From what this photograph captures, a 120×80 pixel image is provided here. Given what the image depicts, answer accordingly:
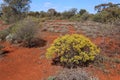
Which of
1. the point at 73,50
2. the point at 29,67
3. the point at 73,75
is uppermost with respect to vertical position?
the point at 73,50

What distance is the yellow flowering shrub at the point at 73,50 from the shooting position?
13.4 meters

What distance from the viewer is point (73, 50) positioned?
44.8ft

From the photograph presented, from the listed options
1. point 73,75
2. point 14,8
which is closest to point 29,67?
point 73,75

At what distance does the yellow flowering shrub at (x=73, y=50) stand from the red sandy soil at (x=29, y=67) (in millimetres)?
573

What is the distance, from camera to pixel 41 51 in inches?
634

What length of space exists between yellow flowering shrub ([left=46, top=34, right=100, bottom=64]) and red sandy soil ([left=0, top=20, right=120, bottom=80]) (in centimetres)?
57

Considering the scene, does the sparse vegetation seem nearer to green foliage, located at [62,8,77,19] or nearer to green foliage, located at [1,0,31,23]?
green foliage, located at [1,0,31,23]

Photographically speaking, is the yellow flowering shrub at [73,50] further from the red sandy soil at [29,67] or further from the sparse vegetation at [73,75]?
the sparse vegetation at [73,75]

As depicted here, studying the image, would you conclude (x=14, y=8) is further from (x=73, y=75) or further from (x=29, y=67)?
(x=73, y=75)

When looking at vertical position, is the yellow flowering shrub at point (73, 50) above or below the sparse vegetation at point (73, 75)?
above

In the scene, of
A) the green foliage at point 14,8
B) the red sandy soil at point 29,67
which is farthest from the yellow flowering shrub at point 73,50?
the green foliage at point 14,8

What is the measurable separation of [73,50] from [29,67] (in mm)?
2374

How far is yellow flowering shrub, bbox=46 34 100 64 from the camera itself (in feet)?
44.0

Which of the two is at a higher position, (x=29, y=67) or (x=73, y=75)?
(x=73, y=75)
